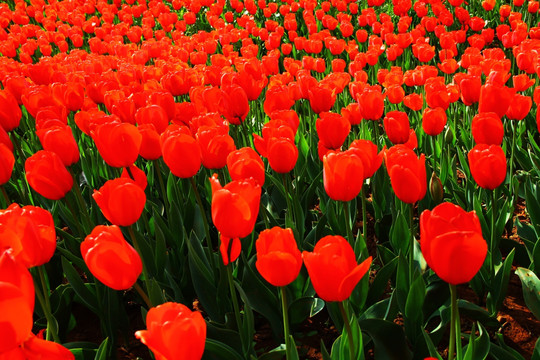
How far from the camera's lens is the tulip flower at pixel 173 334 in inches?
39.6

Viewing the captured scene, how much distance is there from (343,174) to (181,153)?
585mm

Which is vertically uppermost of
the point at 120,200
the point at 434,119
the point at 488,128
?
the point at 120,200

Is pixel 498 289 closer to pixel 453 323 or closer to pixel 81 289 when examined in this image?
pixel 453 323

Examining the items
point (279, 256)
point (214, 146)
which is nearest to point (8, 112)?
point (214, 146)

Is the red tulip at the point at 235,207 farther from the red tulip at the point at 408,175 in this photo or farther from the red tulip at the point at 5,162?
the red tulip at the point at 5,162

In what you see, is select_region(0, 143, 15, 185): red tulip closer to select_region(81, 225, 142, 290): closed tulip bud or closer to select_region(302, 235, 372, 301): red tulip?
select_region(81, 225, 142, 290): closed tulip bud

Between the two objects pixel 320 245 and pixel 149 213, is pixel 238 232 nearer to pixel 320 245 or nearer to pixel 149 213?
pixel 320 245

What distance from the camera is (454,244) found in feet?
3.80

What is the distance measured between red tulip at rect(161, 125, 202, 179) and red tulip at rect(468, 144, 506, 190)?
0.91m

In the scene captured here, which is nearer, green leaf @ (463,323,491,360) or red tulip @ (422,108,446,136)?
green leaf @ (463,323,491,360)

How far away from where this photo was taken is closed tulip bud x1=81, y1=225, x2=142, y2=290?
1.32 meters

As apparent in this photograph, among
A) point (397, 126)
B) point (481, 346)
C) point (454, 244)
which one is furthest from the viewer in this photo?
point (397, 126)

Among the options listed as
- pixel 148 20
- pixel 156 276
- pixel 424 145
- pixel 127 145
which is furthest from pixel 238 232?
pixel 148 20

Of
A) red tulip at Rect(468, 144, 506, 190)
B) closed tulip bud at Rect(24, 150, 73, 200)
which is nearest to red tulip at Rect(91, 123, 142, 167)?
closed tulip bud at Rect(24, 150, 73, 200)
